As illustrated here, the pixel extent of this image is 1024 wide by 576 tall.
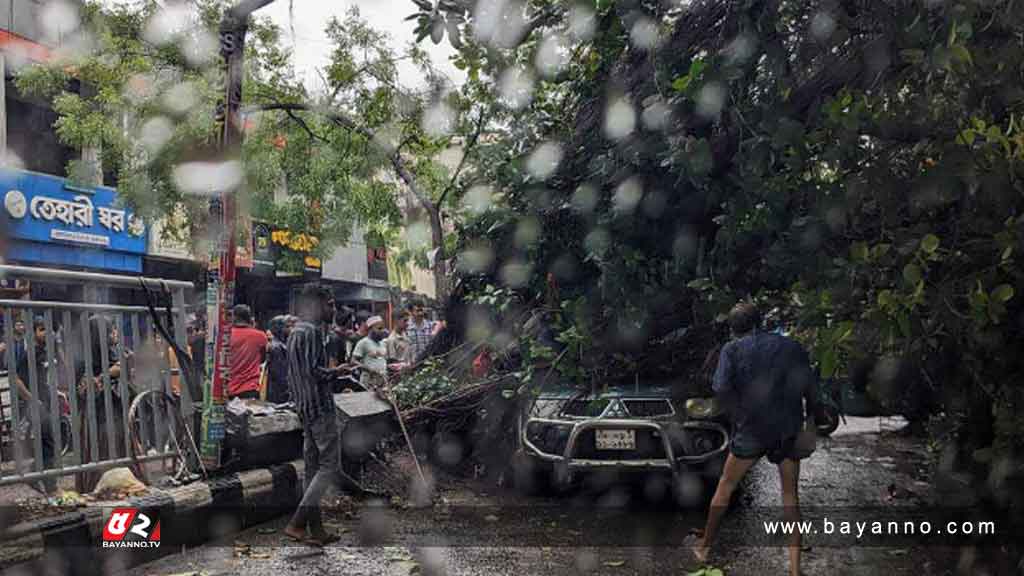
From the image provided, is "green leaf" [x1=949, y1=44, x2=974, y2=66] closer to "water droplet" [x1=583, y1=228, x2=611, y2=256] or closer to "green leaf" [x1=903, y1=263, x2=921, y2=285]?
"green leaf" [x1=903, y1=263, x2=921, y2=285]

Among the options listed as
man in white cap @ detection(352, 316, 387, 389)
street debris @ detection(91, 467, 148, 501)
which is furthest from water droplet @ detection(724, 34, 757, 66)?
man in white cap @ detection(352, 316, 387, 389)

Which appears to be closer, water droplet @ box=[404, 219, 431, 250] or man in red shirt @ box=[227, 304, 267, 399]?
man in red shirt @ box=[227, 304, 267, 399]

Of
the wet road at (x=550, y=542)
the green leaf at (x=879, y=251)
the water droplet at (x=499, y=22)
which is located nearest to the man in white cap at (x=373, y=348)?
the wet road at (x=550, y=542)

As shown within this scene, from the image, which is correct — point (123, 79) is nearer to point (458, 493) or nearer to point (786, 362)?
point (458, 493)

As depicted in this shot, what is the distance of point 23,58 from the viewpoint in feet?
49.9

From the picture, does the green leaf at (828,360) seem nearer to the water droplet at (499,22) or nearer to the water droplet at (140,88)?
the water droplet at (499,22)

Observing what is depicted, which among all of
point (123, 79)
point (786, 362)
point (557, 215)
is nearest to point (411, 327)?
point (123, 79)

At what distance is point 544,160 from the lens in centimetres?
639

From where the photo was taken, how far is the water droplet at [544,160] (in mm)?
6258

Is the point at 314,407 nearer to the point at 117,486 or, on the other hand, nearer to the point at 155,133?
the point at 117,486

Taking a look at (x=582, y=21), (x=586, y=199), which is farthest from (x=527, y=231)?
(x=582, y=21)

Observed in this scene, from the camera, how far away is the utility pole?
6402 millimetres

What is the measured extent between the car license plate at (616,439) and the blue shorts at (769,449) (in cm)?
166

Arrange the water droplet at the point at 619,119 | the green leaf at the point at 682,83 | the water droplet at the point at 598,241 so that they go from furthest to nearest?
the water droplet at the point at 619,119 → the water droplet at the point at 598,241 → the green leaf at the point at 682,83
